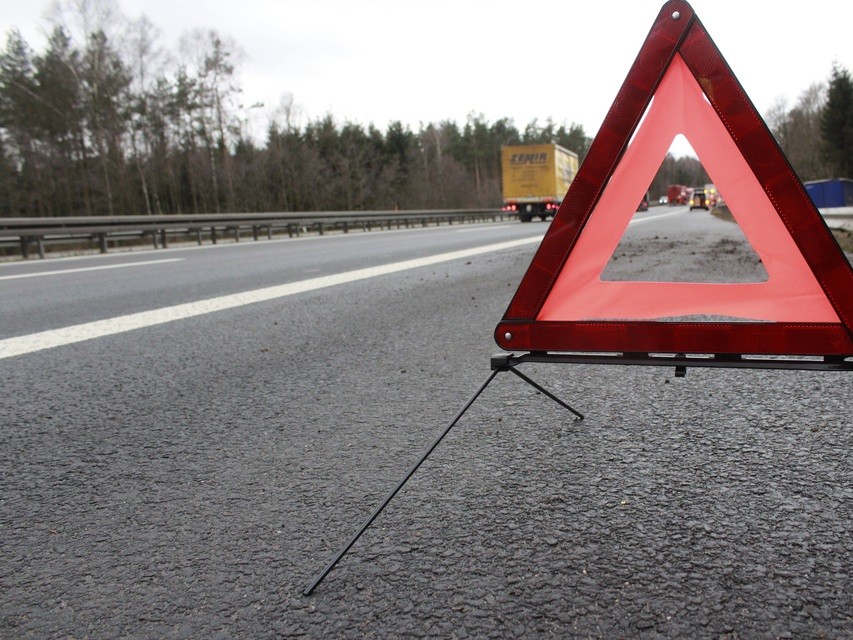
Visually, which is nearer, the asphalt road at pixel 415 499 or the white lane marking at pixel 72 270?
the asphalt road at pixel 415 499

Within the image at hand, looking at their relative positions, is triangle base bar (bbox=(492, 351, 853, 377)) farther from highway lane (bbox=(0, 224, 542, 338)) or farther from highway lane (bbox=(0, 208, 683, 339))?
highway lane (bbox=(0, 224, 542, 338))

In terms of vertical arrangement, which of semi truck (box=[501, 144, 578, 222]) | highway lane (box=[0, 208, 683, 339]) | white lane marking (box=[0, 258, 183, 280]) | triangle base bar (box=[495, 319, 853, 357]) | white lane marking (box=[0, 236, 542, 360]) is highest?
semi truck (box=[501, 144, 578, 222])

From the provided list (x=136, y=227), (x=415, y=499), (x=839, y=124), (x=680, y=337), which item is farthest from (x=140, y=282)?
(x=839, y=124)

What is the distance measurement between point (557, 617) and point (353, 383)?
1962 millimetres

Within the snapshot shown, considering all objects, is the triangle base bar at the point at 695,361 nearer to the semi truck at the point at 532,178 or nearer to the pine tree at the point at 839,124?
the semi truck at the point at 532,178

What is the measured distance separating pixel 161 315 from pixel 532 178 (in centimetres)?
3252

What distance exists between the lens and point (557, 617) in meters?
1.35

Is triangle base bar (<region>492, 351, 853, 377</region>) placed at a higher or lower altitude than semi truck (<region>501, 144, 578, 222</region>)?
lower

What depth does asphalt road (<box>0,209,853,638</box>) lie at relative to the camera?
1399mm

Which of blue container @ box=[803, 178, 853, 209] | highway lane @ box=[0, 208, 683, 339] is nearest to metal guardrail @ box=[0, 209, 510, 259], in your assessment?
highway lane @ box=[0, 208, 683, 339]

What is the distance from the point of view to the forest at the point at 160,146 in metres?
36.5

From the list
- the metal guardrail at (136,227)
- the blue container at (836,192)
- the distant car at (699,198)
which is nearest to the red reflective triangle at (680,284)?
the distant car at (699,198)

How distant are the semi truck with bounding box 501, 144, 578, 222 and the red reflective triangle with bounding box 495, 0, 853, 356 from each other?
3444 cm

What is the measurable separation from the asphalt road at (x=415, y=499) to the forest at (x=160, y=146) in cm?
1973
